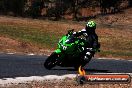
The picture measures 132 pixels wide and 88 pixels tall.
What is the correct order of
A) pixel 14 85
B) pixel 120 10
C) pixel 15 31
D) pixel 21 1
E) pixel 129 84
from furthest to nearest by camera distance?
pixel 21 1 → pixel 120 10 → pixel 15 31 → pixel 129 84 → pixel 14 85

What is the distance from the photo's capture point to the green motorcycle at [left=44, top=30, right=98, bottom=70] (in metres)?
17.3

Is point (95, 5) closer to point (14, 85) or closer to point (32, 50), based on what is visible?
point (32, 50)

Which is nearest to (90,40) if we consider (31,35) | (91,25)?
(91,25)

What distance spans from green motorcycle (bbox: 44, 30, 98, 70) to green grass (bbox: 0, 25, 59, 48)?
40.6 ft

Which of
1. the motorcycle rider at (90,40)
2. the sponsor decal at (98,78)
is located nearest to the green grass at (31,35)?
the motorcycle rider at (90,40)

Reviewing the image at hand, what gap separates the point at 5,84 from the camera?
13.4m

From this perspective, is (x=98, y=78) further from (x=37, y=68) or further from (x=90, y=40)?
(x=37, y=68)

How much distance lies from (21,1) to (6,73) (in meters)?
50.4

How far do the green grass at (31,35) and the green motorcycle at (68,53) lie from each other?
12365 mm

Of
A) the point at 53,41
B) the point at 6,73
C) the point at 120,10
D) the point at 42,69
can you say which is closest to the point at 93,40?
the point at 42,69

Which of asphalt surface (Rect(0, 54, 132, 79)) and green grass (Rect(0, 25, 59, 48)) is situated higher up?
asphalt surface (Rect(0, 54, 132, 79))

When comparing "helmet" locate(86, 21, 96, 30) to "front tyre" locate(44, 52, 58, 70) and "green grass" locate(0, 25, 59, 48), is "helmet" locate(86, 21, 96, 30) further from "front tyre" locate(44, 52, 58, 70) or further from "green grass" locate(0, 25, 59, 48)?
"green grass" locate(0, 25, 59, 48)

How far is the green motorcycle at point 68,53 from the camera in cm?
1734

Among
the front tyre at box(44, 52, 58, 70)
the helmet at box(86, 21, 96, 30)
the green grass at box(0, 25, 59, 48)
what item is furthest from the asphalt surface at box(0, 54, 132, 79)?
the green grass at box(0, 25, 59, 48)
